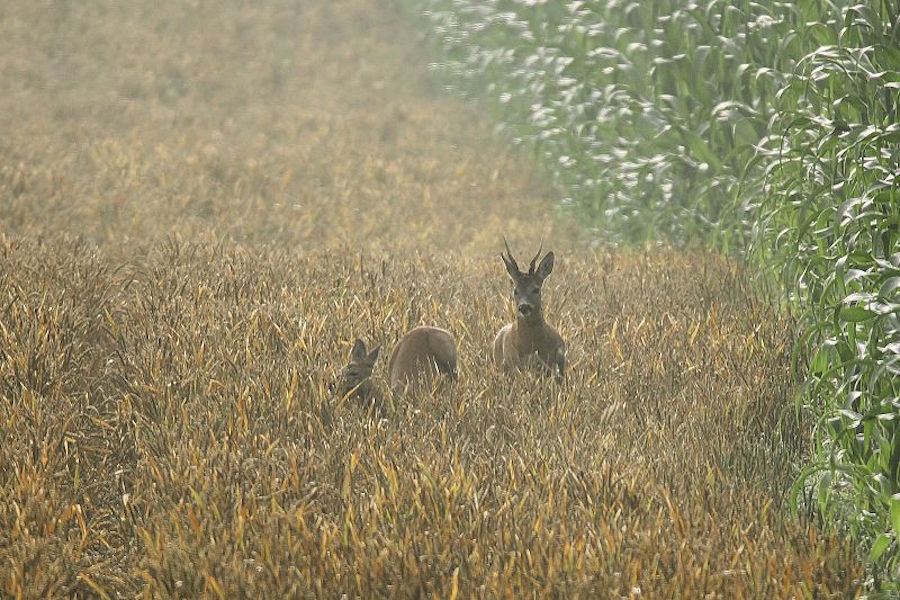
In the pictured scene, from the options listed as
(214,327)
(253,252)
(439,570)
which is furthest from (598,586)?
(253,252)

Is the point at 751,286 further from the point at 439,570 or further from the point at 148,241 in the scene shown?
the point at 148,241

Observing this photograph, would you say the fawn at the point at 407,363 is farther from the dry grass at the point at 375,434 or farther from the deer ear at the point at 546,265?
the deer ear at the point at 546,265

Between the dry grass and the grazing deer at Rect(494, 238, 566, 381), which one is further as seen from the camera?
the grazing deer at Rect(494, 238, 566, 381)

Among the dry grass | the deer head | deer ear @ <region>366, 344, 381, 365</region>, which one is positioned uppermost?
the deer head

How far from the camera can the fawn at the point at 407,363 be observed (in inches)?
204

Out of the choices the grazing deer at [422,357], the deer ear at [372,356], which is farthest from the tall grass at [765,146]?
the deer ear at [372,356]

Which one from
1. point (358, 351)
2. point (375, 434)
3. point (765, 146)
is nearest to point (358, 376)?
point (358, 351)

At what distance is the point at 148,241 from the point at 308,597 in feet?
21.5

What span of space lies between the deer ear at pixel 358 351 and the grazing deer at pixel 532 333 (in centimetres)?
76

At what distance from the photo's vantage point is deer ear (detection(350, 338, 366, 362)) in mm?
5148

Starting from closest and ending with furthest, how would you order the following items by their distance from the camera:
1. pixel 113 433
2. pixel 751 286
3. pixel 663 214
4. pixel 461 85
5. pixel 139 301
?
pixel 113 433 < pixel 139 301 < pixel 751 286 < pixel 663 214 < pixel 461 85

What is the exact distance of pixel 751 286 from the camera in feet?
22.5

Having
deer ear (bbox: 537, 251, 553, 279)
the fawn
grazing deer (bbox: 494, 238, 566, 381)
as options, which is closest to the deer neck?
grazing deer (bbox: 494, 238, 566, 381)

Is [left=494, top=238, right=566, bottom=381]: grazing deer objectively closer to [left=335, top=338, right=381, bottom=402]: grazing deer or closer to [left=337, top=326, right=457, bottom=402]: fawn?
[left=337, top=326, right=457, bottom=402]: fawn
